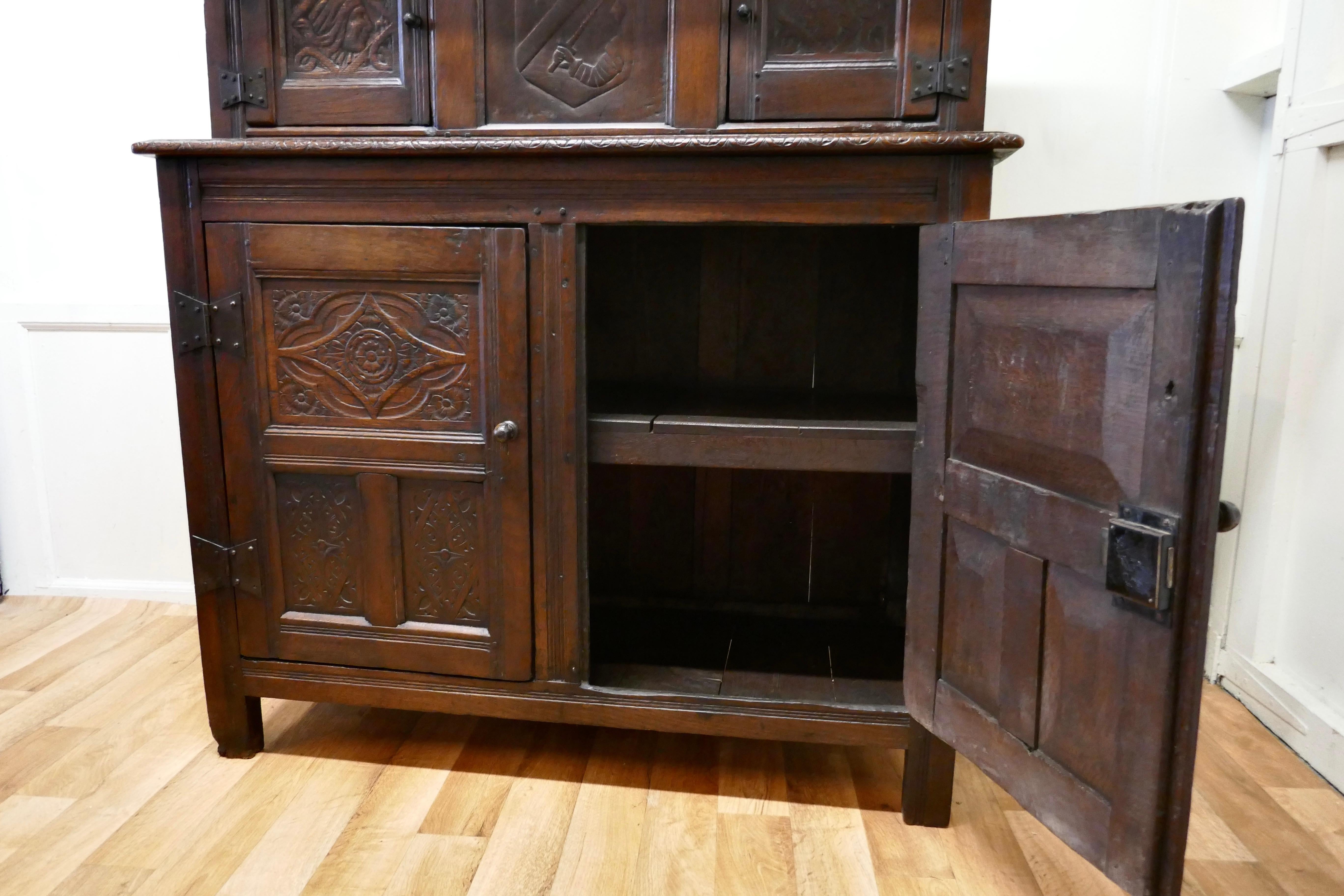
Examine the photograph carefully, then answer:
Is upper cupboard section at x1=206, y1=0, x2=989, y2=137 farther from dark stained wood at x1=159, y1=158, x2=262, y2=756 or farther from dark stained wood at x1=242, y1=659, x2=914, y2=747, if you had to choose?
dark stained wood at x1=242, y1=659, x2=914, y2=747

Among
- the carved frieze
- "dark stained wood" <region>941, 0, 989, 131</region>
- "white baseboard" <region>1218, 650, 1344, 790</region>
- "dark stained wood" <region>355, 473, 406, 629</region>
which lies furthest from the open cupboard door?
"dark stained wood" <region>355, 473, 406, 629</region>

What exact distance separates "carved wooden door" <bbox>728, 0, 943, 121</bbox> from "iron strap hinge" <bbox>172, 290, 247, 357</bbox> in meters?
1.05

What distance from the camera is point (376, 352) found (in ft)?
6.16

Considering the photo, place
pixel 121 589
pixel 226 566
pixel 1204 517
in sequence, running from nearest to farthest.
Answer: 1. pixel 1204 517
2. pixel 226 566
3. pixel 121 589

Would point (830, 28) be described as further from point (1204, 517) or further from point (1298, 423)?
point (1298, 423)

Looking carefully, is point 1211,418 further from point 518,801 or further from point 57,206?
point 57,206

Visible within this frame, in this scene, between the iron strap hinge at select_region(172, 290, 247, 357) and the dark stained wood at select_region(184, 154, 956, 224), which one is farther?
the iron strap hinge at select_region(172, 290, 247, 357)

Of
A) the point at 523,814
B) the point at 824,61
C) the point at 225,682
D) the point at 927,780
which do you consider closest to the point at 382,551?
the point at 225,682

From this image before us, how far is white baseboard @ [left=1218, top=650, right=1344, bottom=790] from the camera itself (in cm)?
197

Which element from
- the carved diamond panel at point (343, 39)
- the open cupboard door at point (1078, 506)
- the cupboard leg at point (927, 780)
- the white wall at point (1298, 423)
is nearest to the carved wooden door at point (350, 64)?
the carved diamond panel at point (343, 39)

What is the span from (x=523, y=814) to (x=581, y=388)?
0.84 meters

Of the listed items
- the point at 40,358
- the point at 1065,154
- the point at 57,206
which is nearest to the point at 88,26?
the point at 57,206

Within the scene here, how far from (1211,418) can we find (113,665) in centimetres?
259

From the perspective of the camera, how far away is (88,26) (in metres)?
2.64
